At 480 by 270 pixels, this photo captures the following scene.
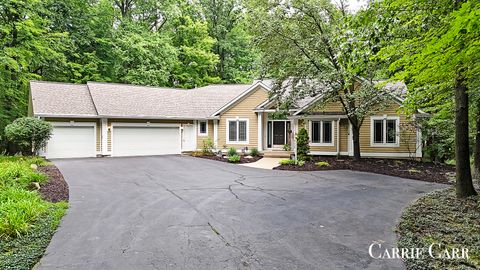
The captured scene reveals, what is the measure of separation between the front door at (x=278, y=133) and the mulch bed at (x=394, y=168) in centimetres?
337

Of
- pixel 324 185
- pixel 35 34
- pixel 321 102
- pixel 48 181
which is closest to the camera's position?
pixel 48 181

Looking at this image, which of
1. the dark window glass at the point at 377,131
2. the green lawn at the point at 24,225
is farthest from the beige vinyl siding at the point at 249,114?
the green lawn at the point at 24,225

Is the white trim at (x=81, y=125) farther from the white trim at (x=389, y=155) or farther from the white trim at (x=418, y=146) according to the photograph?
the white trim at (x=418, y=146)

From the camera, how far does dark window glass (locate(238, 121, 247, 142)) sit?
66.7 ft

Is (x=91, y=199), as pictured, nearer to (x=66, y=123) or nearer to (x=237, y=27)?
(x=66, y=123)

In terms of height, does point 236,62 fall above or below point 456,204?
above

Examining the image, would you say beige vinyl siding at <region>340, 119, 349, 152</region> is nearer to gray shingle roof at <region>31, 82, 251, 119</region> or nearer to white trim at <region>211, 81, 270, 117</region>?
white trim at <region>211, 81, 270, 117</region>

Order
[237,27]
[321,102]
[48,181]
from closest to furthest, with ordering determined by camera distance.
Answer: [48,181] < [321,102] < [237,27]

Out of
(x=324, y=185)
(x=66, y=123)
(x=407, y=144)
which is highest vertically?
(x=66, y=123)

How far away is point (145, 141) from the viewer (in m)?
20.0

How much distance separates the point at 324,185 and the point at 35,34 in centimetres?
2147

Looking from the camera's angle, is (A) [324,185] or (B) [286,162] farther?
(B) [286,162]

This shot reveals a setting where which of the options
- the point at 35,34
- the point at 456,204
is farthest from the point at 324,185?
the point at 35,34

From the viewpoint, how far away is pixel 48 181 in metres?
9.34
